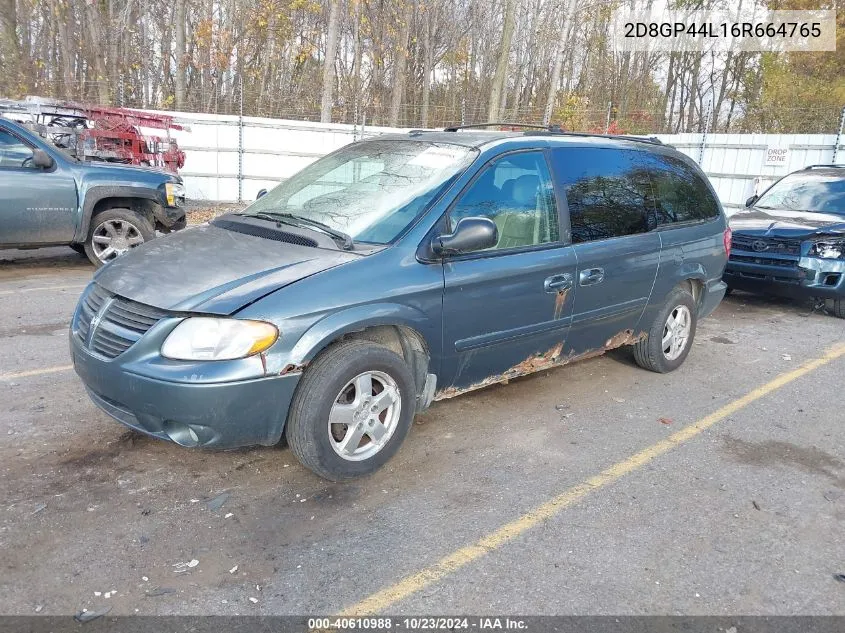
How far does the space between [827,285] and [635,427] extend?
178 inches

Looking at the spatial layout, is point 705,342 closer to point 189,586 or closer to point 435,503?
point 435,503

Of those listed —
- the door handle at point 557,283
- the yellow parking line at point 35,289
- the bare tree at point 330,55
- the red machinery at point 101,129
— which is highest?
the bare tree at point 330,55

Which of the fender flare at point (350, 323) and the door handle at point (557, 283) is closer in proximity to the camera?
the fender flare at point (350, 323)

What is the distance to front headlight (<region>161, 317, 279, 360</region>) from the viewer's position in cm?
304

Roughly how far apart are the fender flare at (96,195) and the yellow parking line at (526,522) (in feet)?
23.5

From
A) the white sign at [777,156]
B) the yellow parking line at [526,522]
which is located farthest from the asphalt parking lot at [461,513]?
the white sign at [777,156]

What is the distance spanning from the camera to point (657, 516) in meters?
3.34

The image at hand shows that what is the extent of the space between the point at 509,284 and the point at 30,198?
6.49 meters

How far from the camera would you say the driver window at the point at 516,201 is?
391cm

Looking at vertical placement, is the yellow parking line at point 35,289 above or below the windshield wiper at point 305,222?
below

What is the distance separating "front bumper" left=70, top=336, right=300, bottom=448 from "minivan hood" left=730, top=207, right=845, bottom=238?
6.62 metres

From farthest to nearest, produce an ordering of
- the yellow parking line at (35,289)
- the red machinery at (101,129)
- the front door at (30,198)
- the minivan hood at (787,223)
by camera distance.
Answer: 1. the red machinery at (101,129)
2. the front door at (30,198)
3. the minivan hood at (787,223)
4. the yellow parking line at (35,289)

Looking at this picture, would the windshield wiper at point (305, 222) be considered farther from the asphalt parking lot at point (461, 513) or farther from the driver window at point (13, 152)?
the driver window at point (13, 152)

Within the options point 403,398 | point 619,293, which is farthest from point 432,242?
point 619,293
